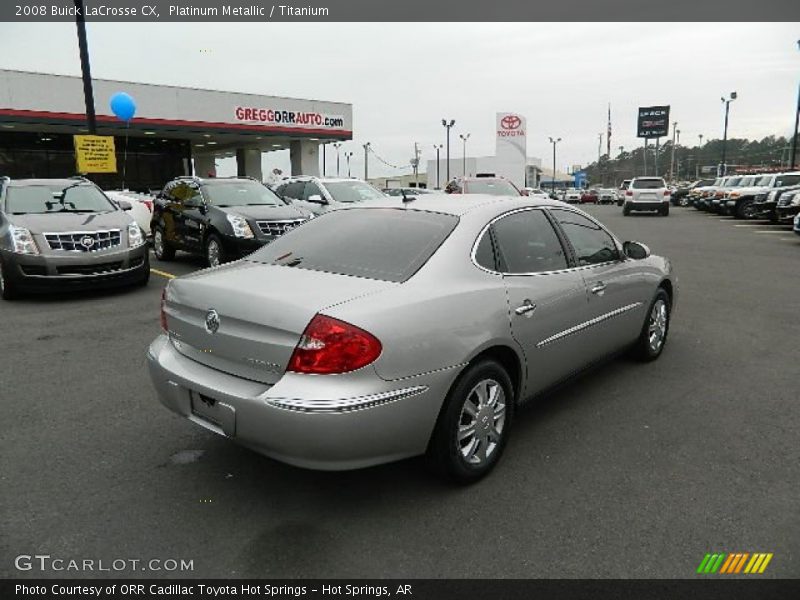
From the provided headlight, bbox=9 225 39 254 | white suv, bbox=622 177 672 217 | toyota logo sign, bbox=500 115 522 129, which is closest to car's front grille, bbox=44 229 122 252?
headlight, bbox=9 225 39 254

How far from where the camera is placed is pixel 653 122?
7238 cm

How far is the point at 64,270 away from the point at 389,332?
21.7ft

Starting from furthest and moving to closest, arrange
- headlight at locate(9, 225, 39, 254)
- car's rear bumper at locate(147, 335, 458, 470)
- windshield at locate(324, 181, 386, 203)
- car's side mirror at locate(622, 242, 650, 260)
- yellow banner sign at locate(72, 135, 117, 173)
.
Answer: yellow banner sign at locate(72, 135, 117, 173)
windshield at locate(324, 181, 386, 203)
headlight at locate(9, 225, 39, 254)
car's side mirror at locate(622, 242, 650, 260)
car's rear bumper at locate(147, 335, 458, 470)

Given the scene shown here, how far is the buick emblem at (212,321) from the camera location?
295cm

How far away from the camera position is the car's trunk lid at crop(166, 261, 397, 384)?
8.90 ft

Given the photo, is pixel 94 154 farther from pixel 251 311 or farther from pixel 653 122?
pixel 653 122

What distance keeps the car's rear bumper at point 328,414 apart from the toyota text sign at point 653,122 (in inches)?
3093

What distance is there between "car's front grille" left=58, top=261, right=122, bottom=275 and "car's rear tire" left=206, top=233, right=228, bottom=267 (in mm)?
1615

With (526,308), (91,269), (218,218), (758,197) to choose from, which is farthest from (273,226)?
(758,197)

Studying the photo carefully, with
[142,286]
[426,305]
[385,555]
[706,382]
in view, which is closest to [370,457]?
[385,555]

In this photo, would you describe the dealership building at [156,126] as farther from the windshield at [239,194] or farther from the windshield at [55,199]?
the windshield at [55,199]

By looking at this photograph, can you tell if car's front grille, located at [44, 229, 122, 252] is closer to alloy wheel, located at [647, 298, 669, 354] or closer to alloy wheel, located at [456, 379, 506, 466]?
alloy wheel, located at [456, 379, 506, 466]

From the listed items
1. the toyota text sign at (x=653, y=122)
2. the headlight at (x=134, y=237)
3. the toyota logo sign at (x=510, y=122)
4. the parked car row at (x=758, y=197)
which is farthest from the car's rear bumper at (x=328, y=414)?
the toyota text sign at (x=653, y=122)

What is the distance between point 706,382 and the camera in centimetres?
473
